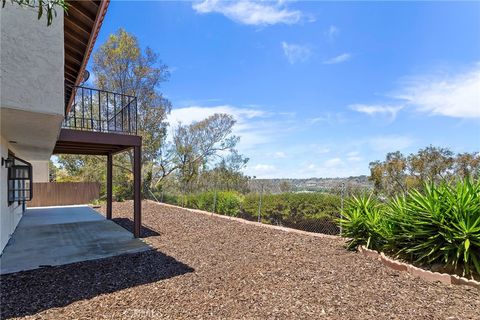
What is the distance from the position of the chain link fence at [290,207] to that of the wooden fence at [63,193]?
9.82 metres

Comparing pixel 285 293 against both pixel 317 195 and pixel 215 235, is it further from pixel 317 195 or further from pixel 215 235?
pixel 317 195

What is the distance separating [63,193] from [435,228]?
20786 millimetres

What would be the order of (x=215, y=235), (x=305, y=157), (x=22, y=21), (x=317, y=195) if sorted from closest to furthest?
(x=22, y=21) < (x=215, y=235) < (x=317, y=195) < (x=305, y=157)

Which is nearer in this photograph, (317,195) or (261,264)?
(261,264)

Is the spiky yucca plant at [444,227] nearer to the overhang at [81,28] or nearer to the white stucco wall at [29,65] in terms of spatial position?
the white stucco wall at [29,65]

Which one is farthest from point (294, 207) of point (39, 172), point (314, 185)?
point (39, 172)

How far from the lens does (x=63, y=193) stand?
19812mm

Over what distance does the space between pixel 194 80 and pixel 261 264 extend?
1767 cm

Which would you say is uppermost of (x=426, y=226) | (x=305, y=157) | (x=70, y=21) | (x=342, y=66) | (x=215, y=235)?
(x=342, y=66)

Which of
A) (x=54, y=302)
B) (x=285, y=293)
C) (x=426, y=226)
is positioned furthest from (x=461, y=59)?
(x=54, y=302)

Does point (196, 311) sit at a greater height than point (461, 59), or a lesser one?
lesser

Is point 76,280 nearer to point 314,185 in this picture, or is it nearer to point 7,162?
point 7,162

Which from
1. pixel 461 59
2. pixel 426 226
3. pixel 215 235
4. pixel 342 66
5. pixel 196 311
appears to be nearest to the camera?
Result: pixel 196 311

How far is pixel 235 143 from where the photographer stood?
974 inches
